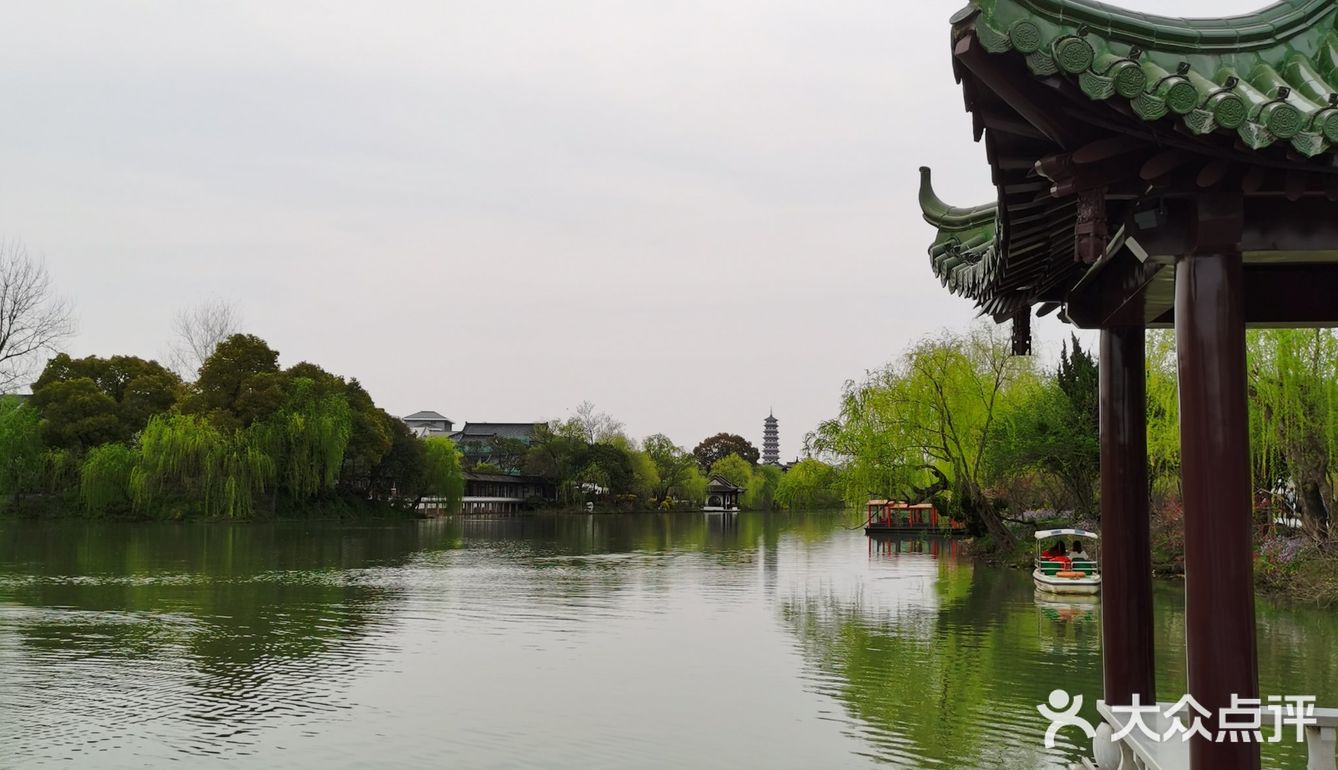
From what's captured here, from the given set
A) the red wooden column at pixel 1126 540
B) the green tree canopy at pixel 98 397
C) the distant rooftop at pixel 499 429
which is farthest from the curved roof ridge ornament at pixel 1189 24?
the distant rooftop at pixel 499 429

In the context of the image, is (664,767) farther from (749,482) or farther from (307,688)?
(749,482)

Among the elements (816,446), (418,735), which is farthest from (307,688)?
(816,446)

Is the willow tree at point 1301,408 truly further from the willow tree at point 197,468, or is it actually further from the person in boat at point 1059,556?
the willow tree at point 197,468


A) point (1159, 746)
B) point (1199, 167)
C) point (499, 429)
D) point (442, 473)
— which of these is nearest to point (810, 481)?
point (1159, 746)

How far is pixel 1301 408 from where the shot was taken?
1474cm

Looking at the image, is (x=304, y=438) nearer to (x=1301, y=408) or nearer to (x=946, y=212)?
(x=1301, y=408)

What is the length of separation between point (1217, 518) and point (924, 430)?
2105 cm

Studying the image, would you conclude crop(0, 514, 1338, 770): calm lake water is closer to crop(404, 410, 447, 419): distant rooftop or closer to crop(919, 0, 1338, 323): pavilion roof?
crop(919, 0, 1338, 323): pavilion roof

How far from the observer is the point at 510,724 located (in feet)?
28.2

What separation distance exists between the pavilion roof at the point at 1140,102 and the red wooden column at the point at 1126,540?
1.22 metres

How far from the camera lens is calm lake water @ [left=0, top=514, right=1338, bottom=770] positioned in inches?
308

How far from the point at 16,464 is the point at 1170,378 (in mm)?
34526

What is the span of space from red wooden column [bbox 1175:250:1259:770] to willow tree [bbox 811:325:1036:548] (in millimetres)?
20530

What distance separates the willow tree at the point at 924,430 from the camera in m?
23.5
